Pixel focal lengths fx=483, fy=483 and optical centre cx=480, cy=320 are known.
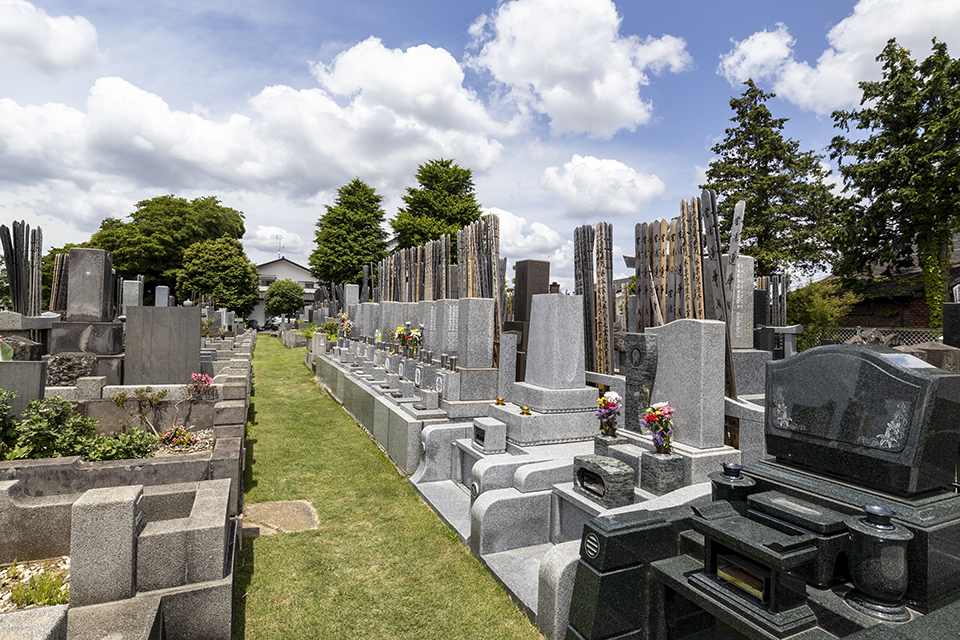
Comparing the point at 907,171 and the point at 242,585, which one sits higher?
the point at 907,171

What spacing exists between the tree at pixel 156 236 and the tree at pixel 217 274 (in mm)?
2568

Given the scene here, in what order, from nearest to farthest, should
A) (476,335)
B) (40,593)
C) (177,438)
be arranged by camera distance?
1. (40,593)
2. (177,438)
3. (476,335)

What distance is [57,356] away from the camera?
26.9ft

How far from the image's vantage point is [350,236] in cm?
3869

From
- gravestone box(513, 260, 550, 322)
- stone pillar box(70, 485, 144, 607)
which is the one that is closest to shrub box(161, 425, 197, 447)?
stone pillar box(70, 485, 144, 607)

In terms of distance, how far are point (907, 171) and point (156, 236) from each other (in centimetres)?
4882

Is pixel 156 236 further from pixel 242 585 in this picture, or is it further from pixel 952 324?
pixel 952 324

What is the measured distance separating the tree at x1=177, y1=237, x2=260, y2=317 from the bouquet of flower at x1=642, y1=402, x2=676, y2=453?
4036 centimetres

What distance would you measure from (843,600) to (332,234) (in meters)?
39.4

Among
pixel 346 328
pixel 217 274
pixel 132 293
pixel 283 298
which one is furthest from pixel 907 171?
pixel 283 298

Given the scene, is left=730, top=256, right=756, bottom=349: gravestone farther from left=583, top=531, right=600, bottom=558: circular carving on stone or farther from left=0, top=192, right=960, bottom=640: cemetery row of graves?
left=583, top=531, right=600, bottom=558: circular carving on stone

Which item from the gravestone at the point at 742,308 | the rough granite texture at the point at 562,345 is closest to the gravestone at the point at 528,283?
the rough granite texture at the point at 562,345

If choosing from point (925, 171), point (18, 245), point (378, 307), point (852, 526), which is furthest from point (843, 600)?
point (925, 171)

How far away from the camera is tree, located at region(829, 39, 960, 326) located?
18.8 meters
